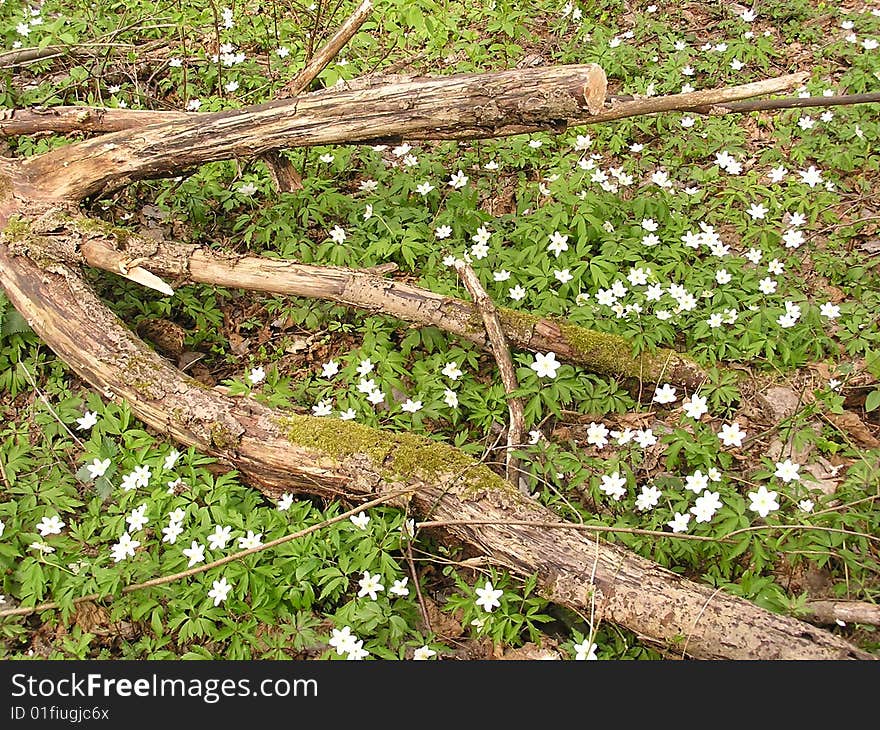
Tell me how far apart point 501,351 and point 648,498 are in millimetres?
1042

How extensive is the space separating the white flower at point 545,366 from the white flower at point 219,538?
1693 millimetres

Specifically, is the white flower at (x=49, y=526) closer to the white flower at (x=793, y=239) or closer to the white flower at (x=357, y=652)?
the white flower at (x=357, y=652)

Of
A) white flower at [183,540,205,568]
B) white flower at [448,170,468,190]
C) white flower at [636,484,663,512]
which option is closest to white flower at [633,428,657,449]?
white flower at [636,484,663,512]

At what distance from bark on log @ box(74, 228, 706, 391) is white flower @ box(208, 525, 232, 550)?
1407 millimetres

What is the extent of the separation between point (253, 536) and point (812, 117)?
4.76 meters

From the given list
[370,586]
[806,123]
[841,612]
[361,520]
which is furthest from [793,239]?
[370,586]

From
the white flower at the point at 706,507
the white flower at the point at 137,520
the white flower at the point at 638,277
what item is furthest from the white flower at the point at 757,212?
the white flower at the point at 137,520

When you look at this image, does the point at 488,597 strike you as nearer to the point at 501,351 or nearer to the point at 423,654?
the point at 423,654

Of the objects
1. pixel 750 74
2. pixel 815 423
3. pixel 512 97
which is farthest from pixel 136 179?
pixel 750 74

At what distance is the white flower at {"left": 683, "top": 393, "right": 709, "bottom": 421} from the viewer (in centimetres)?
399

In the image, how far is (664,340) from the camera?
4305mm

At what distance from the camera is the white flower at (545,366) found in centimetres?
408

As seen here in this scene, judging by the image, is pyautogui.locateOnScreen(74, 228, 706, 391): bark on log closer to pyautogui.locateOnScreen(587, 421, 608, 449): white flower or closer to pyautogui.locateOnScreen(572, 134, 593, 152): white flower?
pyautogui.locateOnScreen(587, 421, 608, 449): white flower

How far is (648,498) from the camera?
366 cm
